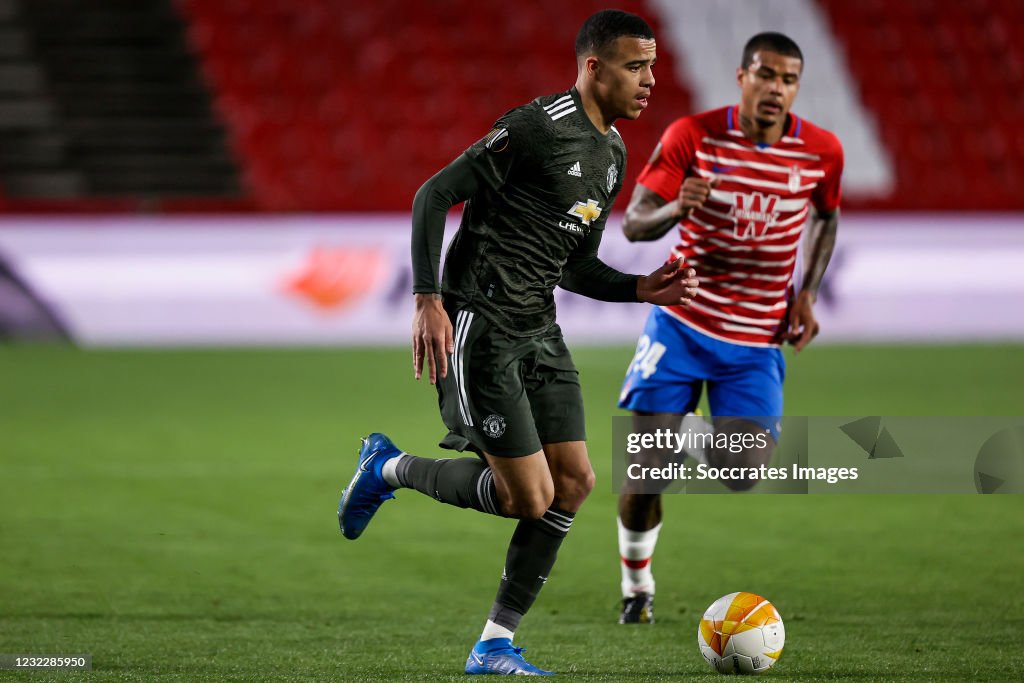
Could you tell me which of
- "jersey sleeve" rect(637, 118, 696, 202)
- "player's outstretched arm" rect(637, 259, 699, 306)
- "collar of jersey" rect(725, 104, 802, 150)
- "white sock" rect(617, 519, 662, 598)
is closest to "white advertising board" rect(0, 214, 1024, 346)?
"collar of jersey" rect(725, 104, 802, 150)

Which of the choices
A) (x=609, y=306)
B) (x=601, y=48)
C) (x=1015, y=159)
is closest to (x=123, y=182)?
(x=609, y=306)

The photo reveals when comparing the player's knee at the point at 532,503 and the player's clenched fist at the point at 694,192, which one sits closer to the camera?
the player's knee at the point at 532,503

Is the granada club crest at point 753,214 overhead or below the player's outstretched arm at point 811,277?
overhead

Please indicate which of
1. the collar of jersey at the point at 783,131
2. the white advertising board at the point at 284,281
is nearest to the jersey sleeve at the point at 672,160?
the collar of jersey at the point at 783,131

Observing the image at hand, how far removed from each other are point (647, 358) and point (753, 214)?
0.68m

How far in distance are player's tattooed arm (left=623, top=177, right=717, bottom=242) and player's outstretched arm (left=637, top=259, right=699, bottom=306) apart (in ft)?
1.56

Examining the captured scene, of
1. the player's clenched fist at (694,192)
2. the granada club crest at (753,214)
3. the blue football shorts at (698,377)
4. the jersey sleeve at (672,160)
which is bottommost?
the blue football shorts at (698,377)

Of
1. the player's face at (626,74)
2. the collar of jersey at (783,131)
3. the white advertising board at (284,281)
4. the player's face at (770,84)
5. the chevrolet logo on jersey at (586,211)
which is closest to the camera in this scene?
the player's face at (626,74)

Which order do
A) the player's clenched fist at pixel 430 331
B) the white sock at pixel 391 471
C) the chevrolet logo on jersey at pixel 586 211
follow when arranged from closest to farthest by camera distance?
the player's clenched fist at pixel 430 331 → the chevrolet logo on jersey at pixel 586 211 → the white sock at pixel 391 471

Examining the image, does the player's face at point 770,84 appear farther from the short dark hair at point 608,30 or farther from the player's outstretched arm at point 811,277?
the short dark hair at point 608,30

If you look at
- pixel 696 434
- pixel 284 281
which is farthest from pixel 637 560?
pixel 284 281

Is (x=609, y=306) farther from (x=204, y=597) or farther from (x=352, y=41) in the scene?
(x=204, y=597)

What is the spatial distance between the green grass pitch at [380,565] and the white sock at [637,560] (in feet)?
0.47

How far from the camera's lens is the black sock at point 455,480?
4.52m
